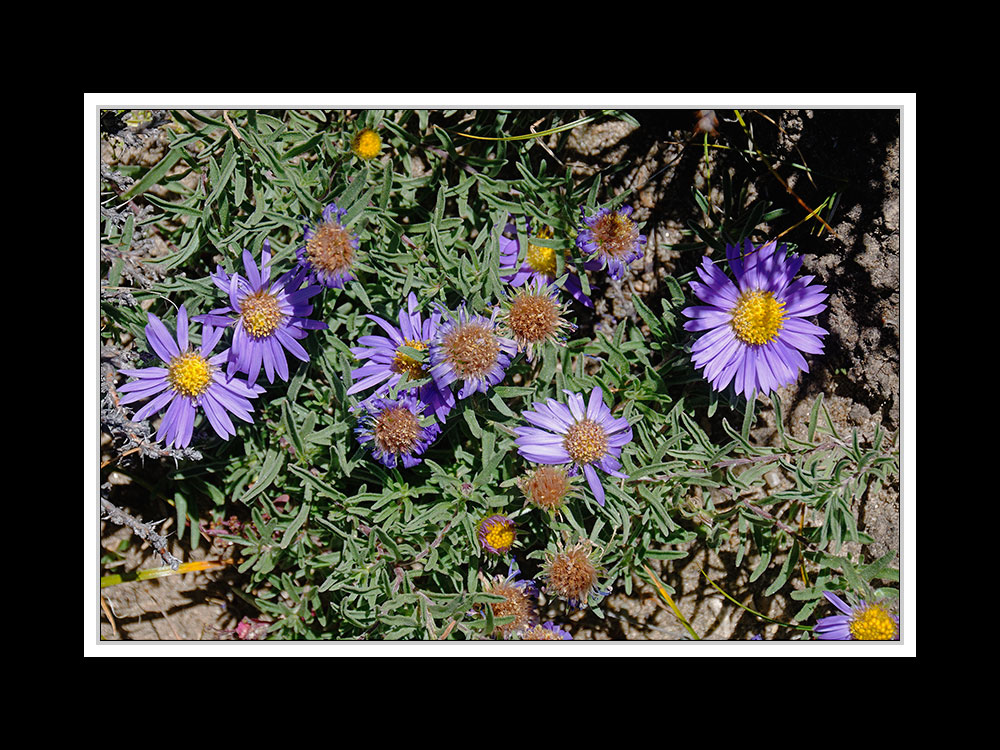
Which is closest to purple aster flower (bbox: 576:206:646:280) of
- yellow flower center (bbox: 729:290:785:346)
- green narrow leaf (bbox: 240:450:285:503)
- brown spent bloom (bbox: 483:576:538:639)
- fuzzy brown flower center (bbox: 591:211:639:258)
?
fuzzy brown flower center (bbox: 591:211:639:258)

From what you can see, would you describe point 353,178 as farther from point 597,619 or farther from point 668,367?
point 597,619

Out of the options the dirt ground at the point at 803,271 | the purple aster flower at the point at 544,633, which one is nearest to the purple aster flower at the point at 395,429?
the purple aster flower at the point at 544,633

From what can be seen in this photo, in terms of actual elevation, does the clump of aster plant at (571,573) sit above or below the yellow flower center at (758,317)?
below

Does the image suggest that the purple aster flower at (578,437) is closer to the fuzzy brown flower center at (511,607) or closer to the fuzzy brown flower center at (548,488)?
the fuzzy brown flower center at (548,488)

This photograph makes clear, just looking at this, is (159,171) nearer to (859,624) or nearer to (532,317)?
(532,317)

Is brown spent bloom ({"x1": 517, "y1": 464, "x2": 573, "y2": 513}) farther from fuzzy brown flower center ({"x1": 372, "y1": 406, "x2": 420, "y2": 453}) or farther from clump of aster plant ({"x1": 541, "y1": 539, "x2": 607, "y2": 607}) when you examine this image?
fuzzy brown flower center ({"x1": 372, "y1": 406, "x2": 420, "y2": 453})
